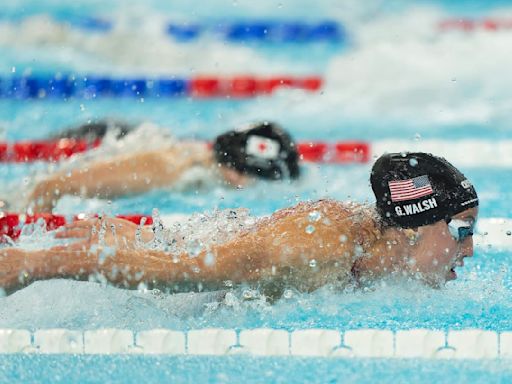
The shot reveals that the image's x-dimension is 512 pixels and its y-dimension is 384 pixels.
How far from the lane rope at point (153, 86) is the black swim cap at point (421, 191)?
339 centimetres

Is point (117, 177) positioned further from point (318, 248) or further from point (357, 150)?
point (318, 248)

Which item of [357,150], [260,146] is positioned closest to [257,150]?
[260,146]

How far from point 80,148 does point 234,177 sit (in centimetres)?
78

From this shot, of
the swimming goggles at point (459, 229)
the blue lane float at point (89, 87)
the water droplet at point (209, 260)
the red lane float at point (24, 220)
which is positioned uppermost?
the blue lane float at point (89, 87)

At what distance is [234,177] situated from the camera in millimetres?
4148

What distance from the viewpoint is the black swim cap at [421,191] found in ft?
8.67

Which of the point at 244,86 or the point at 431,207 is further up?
the point at 244,86

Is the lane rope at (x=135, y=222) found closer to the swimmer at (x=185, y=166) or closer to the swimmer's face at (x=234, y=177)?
the swimmer at (x=185, y=166)

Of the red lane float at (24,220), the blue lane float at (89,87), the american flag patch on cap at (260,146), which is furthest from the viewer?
the blue lane float at (89,87)

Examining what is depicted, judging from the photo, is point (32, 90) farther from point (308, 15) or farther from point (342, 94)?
point (308, 15)

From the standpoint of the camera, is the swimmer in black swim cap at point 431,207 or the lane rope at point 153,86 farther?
the lane rope at point 153,86

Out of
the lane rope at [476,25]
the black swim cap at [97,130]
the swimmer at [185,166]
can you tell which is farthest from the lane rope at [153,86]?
the lane rope at [476,25]

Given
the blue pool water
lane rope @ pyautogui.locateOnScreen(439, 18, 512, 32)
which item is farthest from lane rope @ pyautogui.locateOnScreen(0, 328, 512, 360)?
lane rope @ pyautogui.locateOnScreen(439, 18, 512, 32)

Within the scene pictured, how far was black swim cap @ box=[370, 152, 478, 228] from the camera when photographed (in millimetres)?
2643
